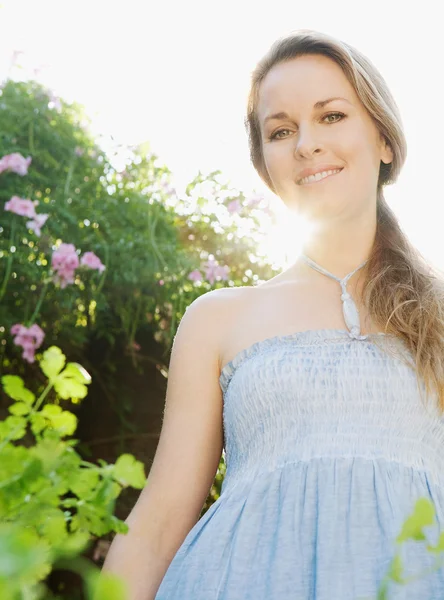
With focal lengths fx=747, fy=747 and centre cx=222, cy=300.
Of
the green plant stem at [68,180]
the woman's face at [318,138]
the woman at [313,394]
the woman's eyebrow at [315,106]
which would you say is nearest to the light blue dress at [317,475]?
the woman at [313,394]

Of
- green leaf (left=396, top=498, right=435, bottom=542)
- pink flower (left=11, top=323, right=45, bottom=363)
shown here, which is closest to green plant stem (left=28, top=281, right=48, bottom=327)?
pink flower (left=11, top=323, right=45, bottom=363)

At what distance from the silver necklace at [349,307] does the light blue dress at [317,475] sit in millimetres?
18

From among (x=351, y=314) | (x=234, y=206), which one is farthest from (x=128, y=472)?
(x=234, y=206)

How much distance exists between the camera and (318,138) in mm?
1674

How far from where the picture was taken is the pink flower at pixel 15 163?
241 cm

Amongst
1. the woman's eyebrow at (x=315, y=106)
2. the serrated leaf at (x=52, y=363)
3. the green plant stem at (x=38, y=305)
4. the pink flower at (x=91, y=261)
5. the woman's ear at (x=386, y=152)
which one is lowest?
the serrated leaf at (x=52, y=363)

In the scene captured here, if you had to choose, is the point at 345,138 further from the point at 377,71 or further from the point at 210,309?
the point at 210,309

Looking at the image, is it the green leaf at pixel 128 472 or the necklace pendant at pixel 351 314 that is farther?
the necklace pendant at pixel 351 314

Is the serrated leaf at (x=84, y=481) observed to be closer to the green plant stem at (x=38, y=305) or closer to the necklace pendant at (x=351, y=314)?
the necklace pendant at (x=351, y=314)

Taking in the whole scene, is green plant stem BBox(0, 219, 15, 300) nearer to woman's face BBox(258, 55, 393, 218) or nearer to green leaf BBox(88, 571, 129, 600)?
woman's face BBox(258, 55, 393, 218)

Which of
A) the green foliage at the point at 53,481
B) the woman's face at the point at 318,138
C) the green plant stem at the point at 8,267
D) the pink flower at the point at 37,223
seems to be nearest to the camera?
the green foliage at the point at 53,481

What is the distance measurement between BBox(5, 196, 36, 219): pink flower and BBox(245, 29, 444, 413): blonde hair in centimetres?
80

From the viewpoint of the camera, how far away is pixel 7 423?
474 millimetres

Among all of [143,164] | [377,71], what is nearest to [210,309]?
[377,71]
